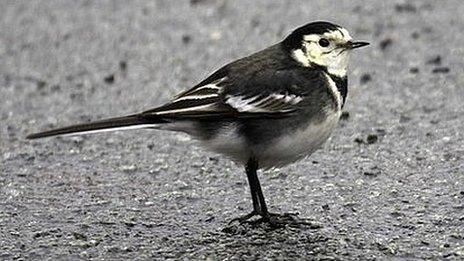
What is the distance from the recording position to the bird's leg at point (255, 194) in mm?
5695

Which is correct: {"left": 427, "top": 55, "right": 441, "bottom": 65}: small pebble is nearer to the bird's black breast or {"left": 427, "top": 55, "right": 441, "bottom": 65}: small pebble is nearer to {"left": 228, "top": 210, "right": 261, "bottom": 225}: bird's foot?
the bird's black breast

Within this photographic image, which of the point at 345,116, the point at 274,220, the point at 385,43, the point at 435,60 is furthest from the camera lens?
the point at 385,43

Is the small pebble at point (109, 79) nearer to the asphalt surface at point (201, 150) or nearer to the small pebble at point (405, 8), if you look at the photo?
the asphalt surface at point (201, 150)

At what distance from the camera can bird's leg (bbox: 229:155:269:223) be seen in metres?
5.70

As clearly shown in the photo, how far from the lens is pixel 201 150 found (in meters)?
6.92

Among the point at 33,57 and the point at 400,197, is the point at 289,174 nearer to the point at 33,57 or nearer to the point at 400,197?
the point at 400,197

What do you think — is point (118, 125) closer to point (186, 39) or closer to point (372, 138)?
point (372, 138)

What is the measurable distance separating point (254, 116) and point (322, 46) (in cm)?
58

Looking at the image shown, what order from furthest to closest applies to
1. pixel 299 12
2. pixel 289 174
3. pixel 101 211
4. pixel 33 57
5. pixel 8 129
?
1. pixel 299 12
2. pixel 33 57
3. pixel 8 129
4. pixel 289 174
5. pixel 101 211

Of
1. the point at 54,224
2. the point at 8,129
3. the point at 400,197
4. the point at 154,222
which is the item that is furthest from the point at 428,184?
the point at 8,129

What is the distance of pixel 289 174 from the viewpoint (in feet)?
21.6

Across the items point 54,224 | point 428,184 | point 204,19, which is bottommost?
point 428,184

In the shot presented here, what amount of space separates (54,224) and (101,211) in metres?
0.27

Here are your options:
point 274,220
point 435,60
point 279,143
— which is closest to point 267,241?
point 274,220
